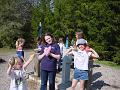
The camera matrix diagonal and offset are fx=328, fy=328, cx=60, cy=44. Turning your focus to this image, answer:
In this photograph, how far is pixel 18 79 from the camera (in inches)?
260

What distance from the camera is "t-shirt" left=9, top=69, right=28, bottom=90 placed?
6.54 m

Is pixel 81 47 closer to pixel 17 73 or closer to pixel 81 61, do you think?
pixel 81 61

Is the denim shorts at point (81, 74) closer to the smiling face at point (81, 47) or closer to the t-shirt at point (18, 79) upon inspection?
the smiling face at point (81, 47)

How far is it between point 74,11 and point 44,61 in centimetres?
1642

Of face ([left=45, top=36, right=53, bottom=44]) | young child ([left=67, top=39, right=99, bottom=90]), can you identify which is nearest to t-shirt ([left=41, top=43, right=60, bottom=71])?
face ([left=45, top=36, right=53, bottom=44])

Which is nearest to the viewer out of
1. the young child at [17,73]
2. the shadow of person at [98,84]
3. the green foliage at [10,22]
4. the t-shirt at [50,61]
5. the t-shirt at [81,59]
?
the young child at [17,73]

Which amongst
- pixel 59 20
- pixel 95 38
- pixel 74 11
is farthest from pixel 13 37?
pixel 95 38

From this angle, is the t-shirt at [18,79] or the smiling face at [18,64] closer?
the smiling face at [18,64]

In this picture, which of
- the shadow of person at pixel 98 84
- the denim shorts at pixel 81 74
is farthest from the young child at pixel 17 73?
the shadow of person at pixel 98 84

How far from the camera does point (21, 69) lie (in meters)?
6.55

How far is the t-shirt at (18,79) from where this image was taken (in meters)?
6.54

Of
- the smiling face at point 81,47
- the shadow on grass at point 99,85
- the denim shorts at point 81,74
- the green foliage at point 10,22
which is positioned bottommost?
the shadow on grass at point 99,85

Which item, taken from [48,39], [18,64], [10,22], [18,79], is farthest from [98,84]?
[10,22]

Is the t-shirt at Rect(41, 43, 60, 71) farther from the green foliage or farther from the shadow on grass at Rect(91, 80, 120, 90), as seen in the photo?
the green foliage
